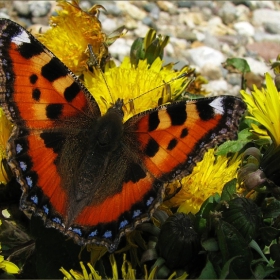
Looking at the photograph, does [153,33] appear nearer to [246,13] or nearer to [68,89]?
[68,89]

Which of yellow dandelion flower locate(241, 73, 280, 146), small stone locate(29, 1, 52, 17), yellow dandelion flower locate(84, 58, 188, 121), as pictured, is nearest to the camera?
yellow dandelion flower locate(241, 73, 280, 146)

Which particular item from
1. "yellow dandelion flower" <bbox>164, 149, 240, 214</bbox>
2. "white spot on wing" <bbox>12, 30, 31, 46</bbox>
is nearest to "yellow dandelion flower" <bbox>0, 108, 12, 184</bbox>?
"white spot on wing" <bbox>12, 30, 31, 46</bbox>

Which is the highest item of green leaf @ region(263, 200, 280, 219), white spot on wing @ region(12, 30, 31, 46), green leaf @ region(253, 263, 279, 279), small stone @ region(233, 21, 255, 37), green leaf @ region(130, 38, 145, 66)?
white spot on wing @ region(12, 30, 31, 46)

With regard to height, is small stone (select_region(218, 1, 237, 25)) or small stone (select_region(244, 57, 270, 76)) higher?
small stone (select_region(218, 1, 237, 25))

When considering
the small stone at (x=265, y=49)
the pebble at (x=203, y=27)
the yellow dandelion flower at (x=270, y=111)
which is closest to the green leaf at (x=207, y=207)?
the yellow dandelion flower at (x=270, y=111)

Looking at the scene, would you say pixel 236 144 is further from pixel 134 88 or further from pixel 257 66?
pixel 257 66

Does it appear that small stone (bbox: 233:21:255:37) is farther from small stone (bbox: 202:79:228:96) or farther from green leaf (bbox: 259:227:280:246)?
green leaf (bbox: 259:227:280:246)

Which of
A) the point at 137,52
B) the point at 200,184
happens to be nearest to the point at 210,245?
the point at 200,184

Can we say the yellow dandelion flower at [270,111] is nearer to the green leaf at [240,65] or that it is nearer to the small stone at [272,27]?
the green leaf at [240,65]

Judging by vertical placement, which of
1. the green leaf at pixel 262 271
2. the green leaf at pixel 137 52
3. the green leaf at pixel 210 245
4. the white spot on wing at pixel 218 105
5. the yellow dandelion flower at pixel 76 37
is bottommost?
the green leaf at pixel 262 271
